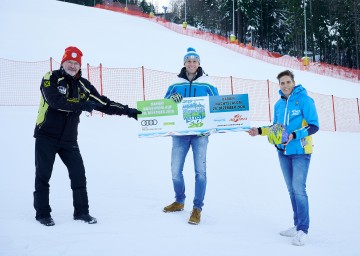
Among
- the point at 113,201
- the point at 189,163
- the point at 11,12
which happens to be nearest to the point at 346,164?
the point at 189,163

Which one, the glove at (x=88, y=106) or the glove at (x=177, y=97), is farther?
the glove at (x=177, y=97)

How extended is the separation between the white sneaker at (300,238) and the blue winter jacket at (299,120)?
0.83 meters

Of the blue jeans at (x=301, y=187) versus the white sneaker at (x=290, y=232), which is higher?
the blue jeans at (x=301, y=187)

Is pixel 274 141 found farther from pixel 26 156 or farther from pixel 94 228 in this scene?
pixel 26 156

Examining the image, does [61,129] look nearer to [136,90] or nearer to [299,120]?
[299,120]

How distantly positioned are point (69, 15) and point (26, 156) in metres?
28.0

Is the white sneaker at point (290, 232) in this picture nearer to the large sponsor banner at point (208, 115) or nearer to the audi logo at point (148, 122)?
the large sponsor banner at point (208, 115)

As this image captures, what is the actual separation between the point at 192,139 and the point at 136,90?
10.9 meters

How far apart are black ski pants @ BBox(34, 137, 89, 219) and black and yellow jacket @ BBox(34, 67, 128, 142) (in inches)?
3.6

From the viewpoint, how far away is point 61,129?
408 centimetres

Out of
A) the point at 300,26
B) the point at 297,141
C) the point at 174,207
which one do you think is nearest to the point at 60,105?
the point at 174,207

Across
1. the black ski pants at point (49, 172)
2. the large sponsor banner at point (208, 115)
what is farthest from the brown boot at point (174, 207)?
the black ski pants at point (49, 172)

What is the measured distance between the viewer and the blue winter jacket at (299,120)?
382 centimetres

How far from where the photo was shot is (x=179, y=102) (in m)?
4.50
